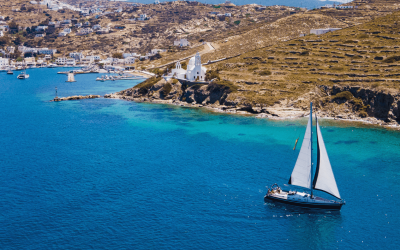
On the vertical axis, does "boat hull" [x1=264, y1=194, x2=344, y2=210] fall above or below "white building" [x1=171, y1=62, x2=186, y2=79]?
below

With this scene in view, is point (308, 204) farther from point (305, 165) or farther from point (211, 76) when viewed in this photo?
point (211, 76)

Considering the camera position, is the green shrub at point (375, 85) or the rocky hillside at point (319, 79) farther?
the rocky hillside at point (319, 79)

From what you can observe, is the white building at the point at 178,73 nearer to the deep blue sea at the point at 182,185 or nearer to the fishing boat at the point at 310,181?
the deep blue sea at the point at 182,185

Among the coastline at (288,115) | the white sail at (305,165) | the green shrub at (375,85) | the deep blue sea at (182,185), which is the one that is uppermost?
the green shrub at (375,85)

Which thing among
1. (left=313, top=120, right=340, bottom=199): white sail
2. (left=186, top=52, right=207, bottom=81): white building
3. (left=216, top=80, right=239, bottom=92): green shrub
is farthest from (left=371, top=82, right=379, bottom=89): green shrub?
(left=313, top=120, right=340, bottom=199): white sail

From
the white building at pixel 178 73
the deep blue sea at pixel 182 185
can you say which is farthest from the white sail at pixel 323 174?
the white building at pixel 178 73

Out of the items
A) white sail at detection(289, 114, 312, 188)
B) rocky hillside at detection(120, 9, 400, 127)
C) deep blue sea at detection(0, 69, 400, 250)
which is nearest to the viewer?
deep blue sea at detection(0, 69, 400, 250)

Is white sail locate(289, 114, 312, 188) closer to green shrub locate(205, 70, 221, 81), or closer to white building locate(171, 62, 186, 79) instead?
green shrub locate(205, 70, 221, 81)

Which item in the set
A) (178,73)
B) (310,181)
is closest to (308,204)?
(310,181)
